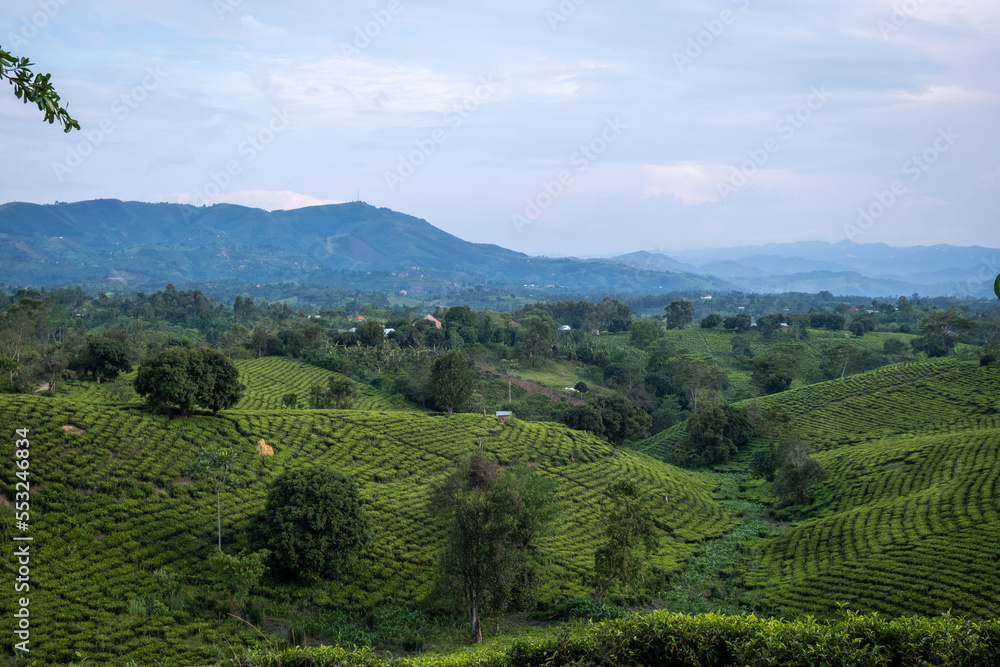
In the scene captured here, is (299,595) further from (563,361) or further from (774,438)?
(563,361)

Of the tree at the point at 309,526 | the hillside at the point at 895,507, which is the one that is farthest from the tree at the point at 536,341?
the tree at the point at 309,526

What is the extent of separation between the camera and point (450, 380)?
4659cm

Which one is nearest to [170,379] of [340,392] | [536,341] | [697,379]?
[340,392]

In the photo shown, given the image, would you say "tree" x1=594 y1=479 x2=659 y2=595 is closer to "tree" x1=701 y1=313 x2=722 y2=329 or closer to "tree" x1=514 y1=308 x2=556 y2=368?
"tree" x1=514 y1=308 x2=556 y2=368

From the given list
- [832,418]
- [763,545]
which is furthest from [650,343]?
[763,545]

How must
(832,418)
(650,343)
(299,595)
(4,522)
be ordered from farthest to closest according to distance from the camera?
1. (650,343)
2. (832,418)
3. (299,595)
4. (4,522)

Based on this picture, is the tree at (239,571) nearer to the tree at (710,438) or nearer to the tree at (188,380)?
the tree at (188,380)

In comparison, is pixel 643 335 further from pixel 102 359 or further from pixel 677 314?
pixel 102 359

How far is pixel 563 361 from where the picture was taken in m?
81.1

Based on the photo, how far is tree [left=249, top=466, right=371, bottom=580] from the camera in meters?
22.8

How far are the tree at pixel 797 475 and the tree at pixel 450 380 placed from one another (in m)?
23.1

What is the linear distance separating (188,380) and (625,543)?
2314cm

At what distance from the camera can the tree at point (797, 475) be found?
37.7 meters

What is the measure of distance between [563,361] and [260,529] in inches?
2390
